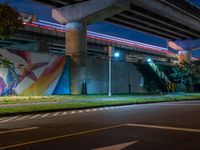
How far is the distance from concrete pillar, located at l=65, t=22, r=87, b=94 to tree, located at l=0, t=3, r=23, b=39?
94.3 feet

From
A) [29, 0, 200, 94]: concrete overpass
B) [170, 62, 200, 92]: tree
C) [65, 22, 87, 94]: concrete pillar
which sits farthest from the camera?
[170, 62, 200, 92]: tree

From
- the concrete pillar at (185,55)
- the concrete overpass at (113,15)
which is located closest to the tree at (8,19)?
the concrete overpass at (113,15)

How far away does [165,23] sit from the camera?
200 ft

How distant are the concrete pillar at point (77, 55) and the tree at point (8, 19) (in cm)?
2873

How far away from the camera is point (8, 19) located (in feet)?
55.9

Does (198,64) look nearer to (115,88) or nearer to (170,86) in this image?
(170,86)

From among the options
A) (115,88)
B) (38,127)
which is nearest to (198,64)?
(115,88)

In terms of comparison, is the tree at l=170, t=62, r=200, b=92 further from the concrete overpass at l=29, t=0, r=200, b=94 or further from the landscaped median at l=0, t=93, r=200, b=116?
the landscaped median at l=0, t=93, r=200, b=116

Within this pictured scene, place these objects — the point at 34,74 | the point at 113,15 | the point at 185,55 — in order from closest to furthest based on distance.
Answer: the point at 34,74 < the point at 113,15 < the point at 185,55

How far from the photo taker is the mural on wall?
37750 mm

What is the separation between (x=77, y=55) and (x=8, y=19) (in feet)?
96.3

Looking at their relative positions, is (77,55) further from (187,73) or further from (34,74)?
(187,73)

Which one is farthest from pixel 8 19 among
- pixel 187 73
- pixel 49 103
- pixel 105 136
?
pixel 187 73

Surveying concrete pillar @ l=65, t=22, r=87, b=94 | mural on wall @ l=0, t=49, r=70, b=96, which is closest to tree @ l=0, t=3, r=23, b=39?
mural on wall @ l=0, t=49, r=70, b=96
